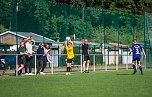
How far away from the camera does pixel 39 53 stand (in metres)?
24.8

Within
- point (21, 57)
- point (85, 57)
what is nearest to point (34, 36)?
point (85, 57)

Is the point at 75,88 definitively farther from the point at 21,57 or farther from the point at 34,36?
the point at 34,36

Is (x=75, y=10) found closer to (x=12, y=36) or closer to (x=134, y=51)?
(x=12, y=36)

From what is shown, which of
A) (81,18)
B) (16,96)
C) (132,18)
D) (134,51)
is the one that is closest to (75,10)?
(81,18)

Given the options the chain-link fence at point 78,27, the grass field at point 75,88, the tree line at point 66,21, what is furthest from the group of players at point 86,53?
the grass field at point 75,88

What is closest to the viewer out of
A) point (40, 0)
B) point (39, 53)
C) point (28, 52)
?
point (28, 52)

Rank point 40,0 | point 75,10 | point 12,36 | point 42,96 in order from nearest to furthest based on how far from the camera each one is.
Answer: point 42,96, point 12,36, point 40,0, point 75,10

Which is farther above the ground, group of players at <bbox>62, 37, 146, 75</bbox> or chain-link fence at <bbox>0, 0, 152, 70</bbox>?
chain-link fence at <bbox>0, 0, 152, 70</bbox>

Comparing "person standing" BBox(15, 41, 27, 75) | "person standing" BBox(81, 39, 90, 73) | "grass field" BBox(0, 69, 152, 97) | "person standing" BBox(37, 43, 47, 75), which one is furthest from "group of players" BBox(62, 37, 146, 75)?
"grass field" BBox(0, 69, 152, 97)

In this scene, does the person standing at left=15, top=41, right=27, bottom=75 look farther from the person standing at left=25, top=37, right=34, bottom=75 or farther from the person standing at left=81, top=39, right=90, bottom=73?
the person standing at left=81, top=39, right=90, bottom=73

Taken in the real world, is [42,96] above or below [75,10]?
below

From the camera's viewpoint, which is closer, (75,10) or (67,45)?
(67,45)

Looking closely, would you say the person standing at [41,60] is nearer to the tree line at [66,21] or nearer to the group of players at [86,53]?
the group of players at [86,53]

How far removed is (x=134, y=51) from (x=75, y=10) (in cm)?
983
